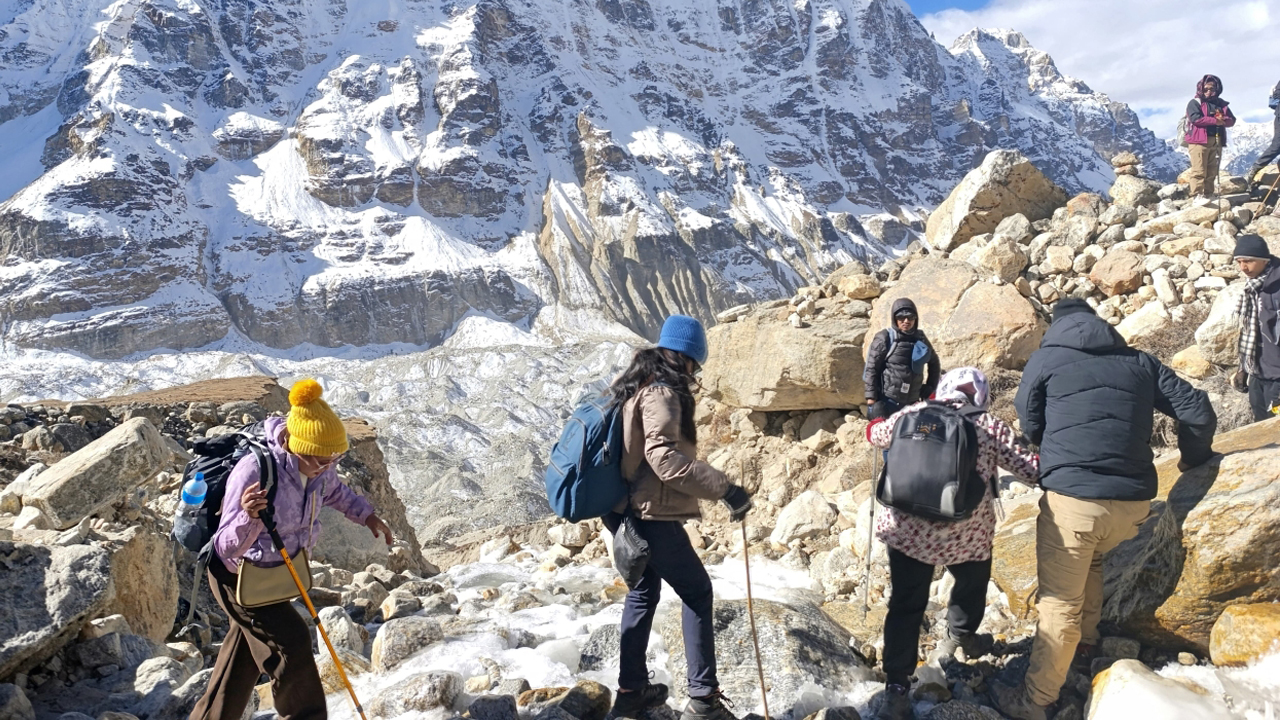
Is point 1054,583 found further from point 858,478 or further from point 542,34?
point 542,34

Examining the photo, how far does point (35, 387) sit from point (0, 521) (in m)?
105

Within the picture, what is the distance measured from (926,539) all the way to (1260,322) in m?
3.17

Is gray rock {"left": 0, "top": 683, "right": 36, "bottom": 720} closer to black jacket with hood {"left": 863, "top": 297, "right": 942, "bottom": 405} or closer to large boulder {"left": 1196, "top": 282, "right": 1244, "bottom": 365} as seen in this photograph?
black jacket with hood {"left": 863, "top": 297, "right": 942, "bottom": 405}

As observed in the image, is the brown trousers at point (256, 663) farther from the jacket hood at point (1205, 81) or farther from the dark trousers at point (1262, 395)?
the jacket hood at point (1205, 81)

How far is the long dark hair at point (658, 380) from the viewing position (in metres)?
3.15

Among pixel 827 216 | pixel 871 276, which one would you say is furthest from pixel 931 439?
pixel 827 216

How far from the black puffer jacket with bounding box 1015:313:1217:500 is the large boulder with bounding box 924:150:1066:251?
24.5ft

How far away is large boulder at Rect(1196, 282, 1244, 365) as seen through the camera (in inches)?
243

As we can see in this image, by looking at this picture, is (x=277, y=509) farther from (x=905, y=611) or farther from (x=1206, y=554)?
(x=1206, y=554)

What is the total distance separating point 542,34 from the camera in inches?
6048

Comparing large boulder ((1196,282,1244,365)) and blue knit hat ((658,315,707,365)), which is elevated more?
blue knit hat ((658,315,707,365))

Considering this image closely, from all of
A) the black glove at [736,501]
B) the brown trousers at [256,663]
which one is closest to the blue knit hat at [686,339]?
the black glove at [736,501]

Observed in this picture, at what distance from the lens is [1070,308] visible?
11.2 feet

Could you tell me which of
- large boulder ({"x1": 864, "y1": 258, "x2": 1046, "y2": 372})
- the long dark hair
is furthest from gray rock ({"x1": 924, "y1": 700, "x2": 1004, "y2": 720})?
large boulder ({"x1": 864, "y1": 258, "x2": 1046, "y2": 372})
